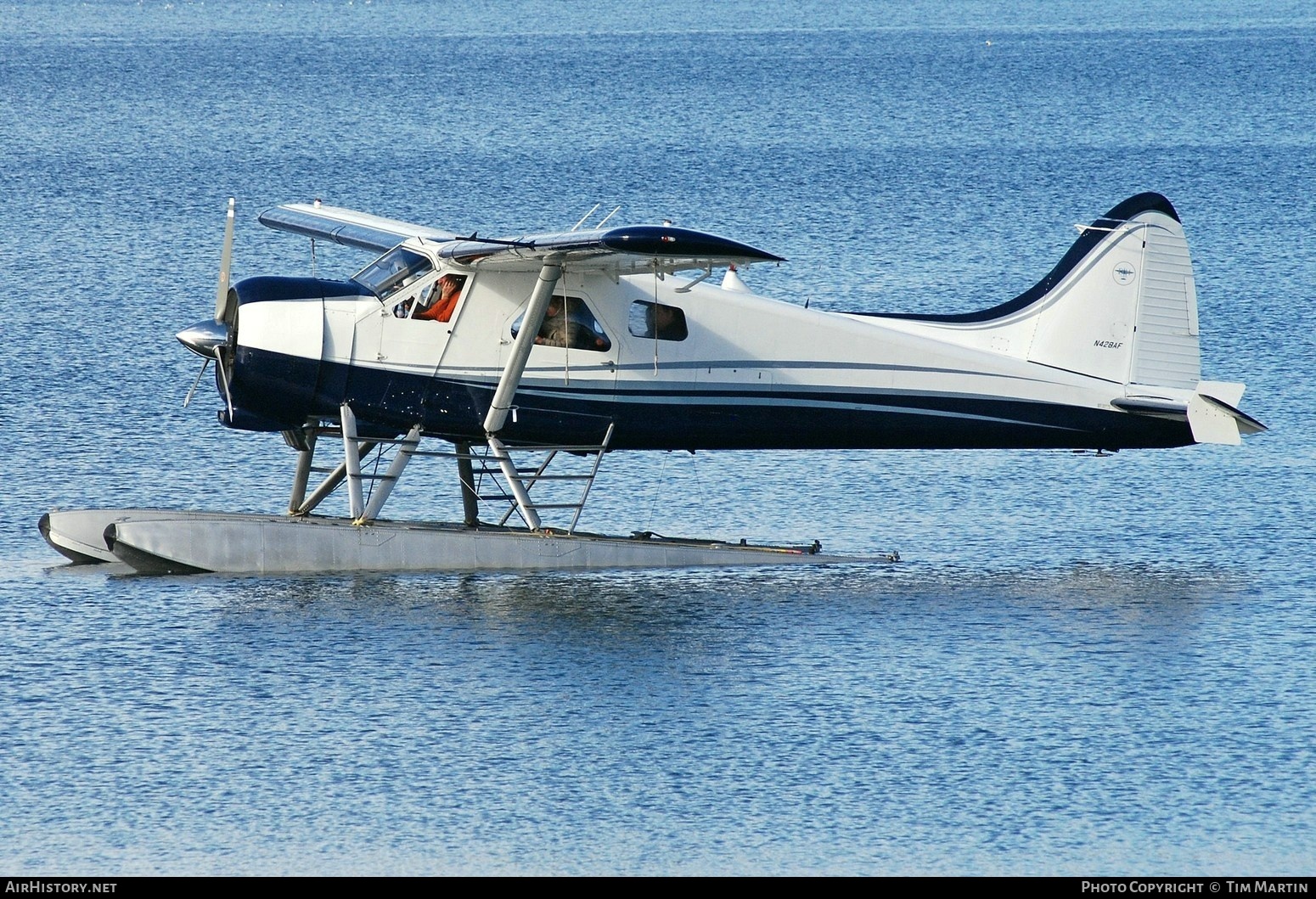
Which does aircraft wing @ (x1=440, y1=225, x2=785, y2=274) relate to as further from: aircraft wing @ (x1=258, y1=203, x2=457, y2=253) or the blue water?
the blue water

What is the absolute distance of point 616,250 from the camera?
15.0 m

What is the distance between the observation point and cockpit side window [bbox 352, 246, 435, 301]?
16.9 meters

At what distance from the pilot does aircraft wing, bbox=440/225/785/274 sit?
29 centimetres

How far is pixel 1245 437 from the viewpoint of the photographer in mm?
24219

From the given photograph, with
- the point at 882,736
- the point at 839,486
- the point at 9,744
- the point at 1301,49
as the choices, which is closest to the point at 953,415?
the point at 839,486

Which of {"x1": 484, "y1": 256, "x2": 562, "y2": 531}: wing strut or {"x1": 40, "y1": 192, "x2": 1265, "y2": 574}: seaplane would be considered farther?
{"x1": 40, "y1": 192, "x2": 1265, "y2": 574}: seaplane

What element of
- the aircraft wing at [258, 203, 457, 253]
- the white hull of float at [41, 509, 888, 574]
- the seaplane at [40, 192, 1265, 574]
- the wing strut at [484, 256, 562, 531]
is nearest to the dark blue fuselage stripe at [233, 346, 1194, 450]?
the seaplane at [40, 192, 1265, 574]

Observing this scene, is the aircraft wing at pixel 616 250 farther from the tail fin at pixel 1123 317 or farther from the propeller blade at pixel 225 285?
the tail fin at pixel 1123 317

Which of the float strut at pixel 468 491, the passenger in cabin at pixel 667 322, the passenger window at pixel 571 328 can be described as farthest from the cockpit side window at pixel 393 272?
the passenger in cabin at pixel 667 322

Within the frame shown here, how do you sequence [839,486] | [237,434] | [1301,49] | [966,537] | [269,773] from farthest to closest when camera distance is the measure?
[1301,49]
[237,434]
[839,486]
[966,537]
[269,773]

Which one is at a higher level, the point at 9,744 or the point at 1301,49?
the point at 1301,49
